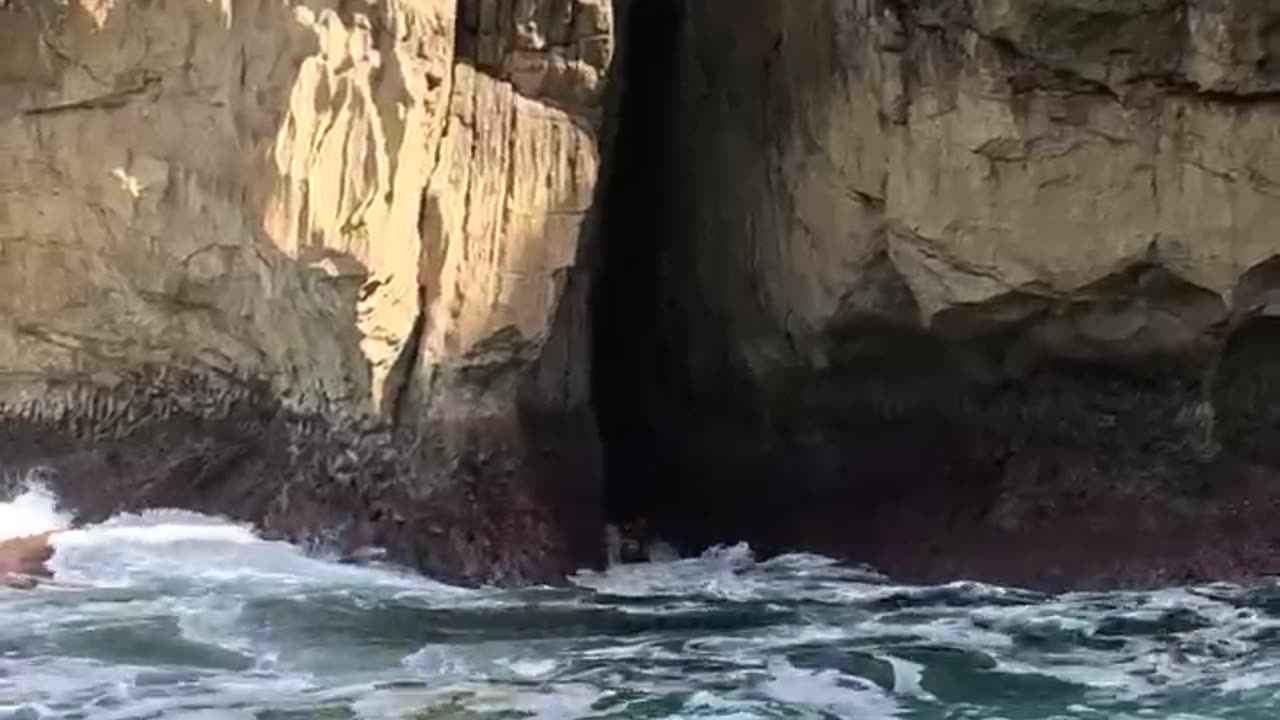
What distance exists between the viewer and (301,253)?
34.6 feet

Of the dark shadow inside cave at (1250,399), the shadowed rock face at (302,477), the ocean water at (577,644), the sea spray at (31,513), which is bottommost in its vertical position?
the ocean water at (577,644)

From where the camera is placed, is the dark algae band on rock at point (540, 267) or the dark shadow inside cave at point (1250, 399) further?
the dark shadow inside cave at point (1250, 399)

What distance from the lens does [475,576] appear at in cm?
1062

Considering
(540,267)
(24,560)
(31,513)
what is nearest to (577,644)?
(540,267)

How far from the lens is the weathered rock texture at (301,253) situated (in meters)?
10.6

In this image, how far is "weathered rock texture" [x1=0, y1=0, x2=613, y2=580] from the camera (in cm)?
1057

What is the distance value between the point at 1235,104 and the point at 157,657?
6.68 m

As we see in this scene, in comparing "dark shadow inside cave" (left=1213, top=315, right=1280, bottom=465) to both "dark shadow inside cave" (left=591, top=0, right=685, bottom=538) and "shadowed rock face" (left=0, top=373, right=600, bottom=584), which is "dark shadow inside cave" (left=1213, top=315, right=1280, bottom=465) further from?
"shadowed rock face" (left=0, top=373, right=600, bottom=584)

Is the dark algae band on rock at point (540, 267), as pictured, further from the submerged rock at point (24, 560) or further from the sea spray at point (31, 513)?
the submerged rock at point (24, 560)

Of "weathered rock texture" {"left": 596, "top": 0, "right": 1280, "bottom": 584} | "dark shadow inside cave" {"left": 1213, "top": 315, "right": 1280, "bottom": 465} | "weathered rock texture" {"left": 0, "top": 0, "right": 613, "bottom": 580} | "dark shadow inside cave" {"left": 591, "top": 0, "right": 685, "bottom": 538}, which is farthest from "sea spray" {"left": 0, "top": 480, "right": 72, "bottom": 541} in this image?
"dark shadow inside cave" {"left": 1213, "top": 315, "right": 1280, "bottom": 465}

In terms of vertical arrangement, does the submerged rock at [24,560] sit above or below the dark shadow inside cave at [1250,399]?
below

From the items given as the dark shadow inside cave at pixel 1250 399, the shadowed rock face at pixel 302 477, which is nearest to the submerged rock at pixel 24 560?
the shadowed rock face at pixel 302 477

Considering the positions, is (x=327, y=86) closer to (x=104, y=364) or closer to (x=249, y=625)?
(x=104, y=364)

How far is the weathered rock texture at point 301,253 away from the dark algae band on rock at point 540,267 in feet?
0.07
